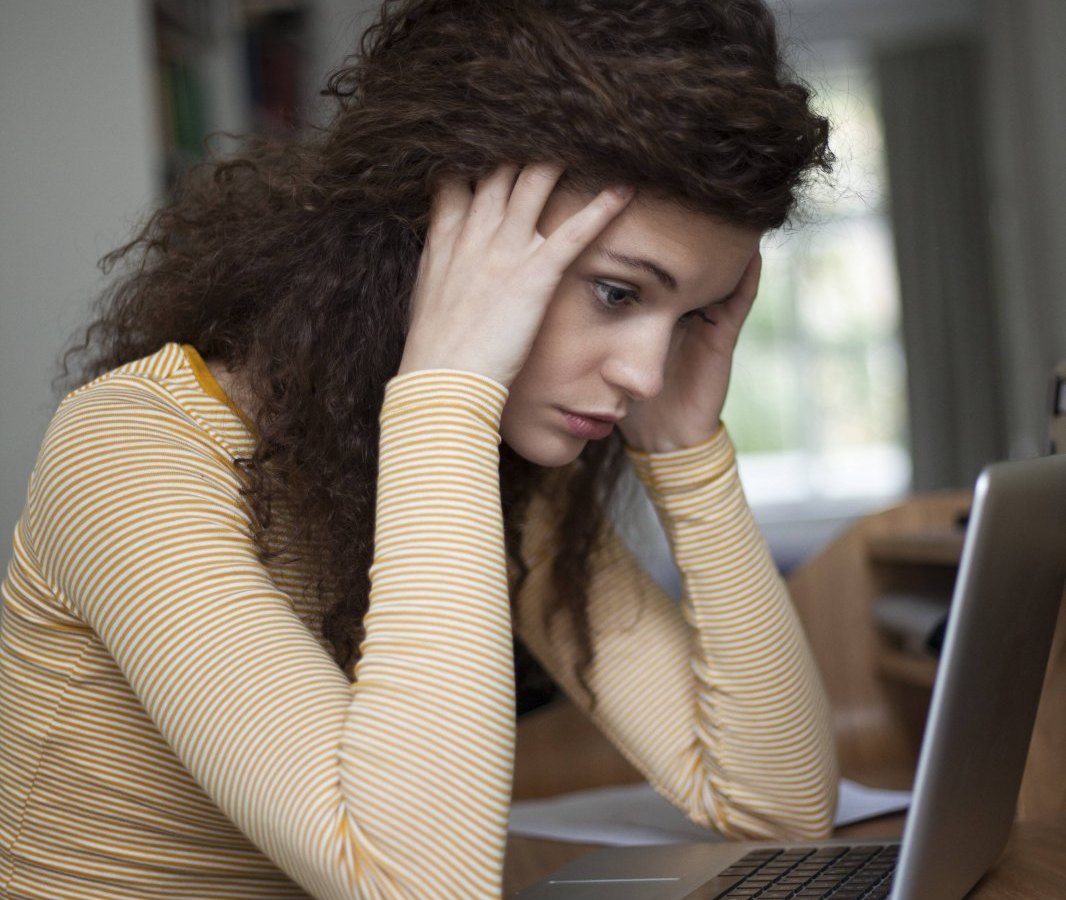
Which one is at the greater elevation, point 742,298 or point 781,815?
point 742,298

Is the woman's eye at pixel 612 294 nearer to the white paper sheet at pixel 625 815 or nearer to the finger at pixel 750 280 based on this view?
the finger at pixel 750 280

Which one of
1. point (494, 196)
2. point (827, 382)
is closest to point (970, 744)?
point (494, 196)

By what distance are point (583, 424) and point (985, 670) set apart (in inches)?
14.3

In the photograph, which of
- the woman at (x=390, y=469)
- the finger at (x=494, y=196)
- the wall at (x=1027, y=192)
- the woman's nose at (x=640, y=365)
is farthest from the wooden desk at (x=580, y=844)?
the wall at (x=1027, y=192)

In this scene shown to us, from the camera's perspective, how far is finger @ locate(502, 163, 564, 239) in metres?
0.83

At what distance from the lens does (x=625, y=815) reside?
3.90ft

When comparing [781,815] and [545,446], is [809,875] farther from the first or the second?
[545,446]

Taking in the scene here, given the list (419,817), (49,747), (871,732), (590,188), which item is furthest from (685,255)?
(871,732)

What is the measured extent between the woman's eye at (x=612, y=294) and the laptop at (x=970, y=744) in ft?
1.03

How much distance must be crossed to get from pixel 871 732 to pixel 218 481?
0.91 meters

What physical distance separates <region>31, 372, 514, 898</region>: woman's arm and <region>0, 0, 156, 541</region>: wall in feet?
4.08

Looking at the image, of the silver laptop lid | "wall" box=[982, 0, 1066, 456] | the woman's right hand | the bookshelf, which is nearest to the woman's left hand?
the woman's right hand

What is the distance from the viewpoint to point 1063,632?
2.98ft

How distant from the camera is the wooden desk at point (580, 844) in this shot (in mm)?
763
